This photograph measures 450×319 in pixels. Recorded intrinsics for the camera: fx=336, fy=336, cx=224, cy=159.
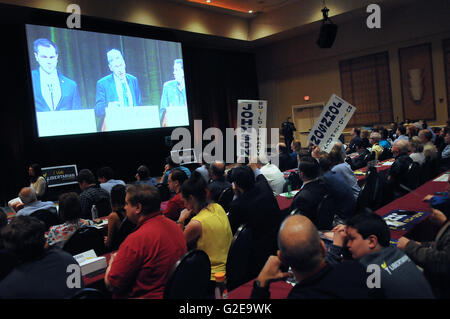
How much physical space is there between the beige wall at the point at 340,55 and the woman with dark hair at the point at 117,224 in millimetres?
10876

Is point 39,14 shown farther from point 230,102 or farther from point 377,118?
point 377,118

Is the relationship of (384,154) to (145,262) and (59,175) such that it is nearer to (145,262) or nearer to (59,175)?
(145,262)

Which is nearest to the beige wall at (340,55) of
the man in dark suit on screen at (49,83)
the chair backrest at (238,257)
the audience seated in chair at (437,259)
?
the man in dark suit on screen at (49,83)

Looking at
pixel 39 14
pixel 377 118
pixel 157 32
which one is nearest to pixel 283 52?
pixel 377 118

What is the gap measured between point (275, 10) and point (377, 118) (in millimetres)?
5302

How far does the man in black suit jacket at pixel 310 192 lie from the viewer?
3.07m

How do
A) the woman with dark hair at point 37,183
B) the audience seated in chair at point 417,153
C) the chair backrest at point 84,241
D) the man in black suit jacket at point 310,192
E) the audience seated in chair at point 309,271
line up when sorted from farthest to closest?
1. the woman with dark hair at point 37,183
2. the audience seated in chair at point 417,153
3. the man in black suit jacket at point 310,192
4. the chair backrest at point 84,241
5. the audience seated in chair at point 309,271

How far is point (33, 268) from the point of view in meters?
1.69

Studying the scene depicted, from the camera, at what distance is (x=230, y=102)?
13.9 meters

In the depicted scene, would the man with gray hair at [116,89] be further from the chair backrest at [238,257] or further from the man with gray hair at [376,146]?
the chair backrest at [238,257]

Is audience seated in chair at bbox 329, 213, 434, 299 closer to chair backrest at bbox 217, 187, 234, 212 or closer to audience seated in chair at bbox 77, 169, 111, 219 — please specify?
chair backrest at bbox 217, 187, 234, 212

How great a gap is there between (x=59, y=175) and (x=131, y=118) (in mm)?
2320

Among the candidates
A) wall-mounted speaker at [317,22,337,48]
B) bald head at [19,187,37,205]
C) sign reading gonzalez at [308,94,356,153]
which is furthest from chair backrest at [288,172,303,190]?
wall-mounted speaker at [317,22,337,48]

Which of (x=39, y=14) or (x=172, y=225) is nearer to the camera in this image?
(x=172, y=225)
